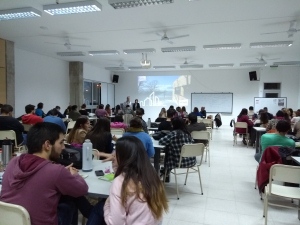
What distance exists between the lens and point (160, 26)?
5.45m

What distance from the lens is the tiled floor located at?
282cm

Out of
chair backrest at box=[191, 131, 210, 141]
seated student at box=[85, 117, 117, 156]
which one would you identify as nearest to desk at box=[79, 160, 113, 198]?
seated student at box=[85, 117, 117, 156]

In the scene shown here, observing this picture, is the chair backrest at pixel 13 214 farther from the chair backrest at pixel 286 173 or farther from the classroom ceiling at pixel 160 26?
the classroom ceiling at pixel 160 26

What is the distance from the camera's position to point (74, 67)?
34.2ft

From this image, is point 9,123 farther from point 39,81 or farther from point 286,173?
point 39,81

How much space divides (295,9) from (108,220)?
5.03 meters

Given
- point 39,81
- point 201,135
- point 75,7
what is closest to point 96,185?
point 75,7

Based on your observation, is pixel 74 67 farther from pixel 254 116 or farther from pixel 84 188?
pixel 84 188

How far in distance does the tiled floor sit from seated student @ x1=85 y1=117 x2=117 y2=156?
47.1 inches

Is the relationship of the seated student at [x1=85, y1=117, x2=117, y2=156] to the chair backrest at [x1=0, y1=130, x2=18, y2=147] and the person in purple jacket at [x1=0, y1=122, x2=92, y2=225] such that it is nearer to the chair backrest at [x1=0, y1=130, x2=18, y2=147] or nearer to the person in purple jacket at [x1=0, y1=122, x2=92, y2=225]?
the person in purple jacket at [x1=0, y1=122, x2=92, y2=225]

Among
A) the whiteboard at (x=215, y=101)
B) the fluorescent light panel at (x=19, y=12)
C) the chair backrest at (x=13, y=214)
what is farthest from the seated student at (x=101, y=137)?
→ the whiteboard at (x=215, y=101)

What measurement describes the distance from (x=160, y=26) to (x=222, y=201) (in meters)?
4.03

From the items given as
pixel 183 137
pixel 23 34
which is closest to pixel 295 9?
pixel 183 137

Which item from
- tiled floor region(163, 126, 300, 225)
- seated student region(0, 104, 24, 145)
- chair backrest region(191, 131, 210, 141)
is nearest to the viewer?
tiled floor region(163, 126, 300, 225)
